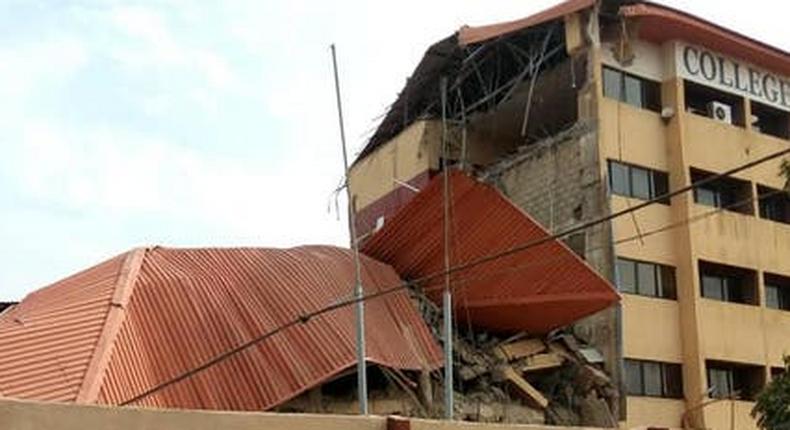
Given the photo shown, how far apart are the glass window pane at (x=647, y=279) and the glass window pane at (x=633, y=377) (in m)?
1.69

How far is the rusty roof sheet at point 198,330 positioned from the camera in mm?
15125

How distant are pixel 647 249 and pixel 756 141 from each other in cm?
510

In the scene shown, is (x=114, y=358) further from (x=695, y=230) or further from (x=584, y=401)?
(x=695, y=230)

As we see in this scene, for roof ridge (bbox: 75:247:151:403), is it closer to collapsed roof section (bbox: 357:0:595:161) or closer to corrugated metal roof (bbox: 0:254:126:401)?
corrugated metal roof (bbox: 0:254:126:401)

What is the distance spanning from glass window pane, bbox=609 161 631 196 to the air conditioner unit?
11.0 ft

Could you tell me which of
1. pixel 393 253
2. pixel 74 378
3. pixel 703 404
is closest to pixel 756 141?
pixel 703 404

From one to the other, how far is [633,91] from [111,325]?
14363 millimetres

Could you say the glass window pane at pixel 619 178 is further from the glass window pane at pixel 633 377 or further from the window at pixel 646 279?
the glass window pane at pixel 633 377

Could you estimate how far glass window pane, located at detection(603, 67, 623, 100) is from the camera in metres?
24.6

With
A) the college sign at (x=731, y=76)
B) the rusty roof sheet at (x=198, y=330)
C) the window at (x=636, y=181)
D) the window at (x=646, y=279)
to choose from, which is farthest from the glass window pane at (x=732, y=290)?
the rusty roof sheet at (x=198, y=330)

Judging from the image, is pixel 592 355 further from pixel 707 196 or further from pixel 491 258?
pixel 491 258

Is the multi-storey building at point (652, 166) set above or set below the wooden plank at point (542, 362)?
above

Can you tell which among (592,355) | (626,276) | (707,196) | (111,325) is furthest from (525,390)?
(707,196)

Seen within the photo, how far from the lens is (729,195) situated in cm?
2688
